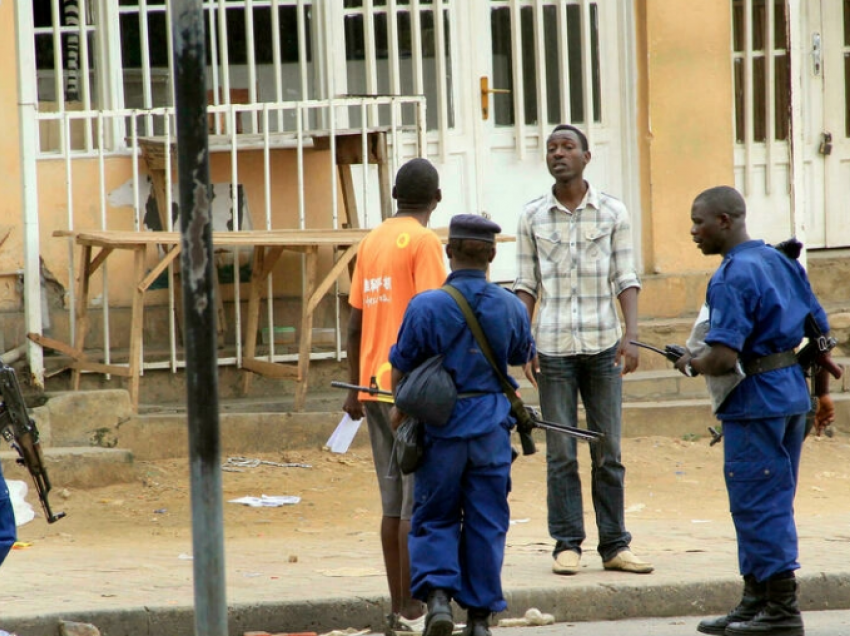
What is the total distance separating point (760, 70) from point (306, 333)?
4.60 meters

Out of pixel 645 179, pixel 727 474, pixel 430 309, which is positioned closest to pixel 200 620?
pixel 430 309

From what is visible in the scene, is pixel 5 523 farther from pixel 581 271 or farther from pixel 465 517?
pixel 581 271

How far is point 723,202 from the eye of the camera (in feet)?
18.5

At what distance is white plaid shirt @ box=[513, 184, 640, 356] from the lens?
21.5 ft

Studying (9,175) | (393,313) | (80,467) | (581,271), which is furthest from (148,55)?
(393,313)

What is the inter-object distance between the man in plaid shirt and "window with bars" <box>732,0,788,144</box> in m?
4.99

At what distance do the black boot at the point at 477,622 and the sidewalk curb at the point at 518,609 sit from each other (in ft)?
2.57

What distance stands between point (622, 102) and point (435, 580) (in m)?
6.30

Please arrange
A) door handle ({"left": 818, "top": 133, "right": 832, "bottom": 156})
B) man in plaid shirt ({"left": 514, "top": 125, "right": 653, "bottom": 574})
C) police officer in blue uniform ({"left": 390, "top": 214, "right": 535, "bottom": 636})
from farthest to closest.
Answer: door handle ({"left": 818, "top": 133, "right": 832, "bottom": 156})
man in plaid shirt ({"left": 514, "top": 125, "right": 653, "bottom": 574})
police officer in blue uniform ({"left": 390, "top": 214, "right": 535, "bottom": 636})

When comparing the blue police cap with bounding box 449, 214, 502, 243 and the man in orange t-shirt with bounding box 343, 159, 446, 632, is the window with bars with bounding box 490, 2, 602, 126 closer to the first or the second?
the man in orange t-shirt with bounding box 343, 159, 446, 632

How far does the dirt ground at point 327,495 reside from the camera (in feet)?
25.5

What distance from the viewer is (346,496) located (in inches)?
332

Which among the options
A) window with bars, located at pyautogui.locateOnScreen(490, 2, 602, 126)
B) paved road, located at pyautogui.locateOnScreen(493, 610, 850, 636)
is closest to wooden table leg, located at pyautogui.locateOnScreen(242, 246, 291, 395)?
window with bars, located at pyautogui.locateOnScreen(490, 2, 602, 126)

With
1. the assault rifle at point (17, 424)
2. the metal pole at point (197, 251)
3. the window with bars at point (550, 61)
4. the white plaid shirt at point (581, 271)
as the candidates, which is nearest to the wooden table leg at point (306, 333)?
the window with bars at point (550, 61)
